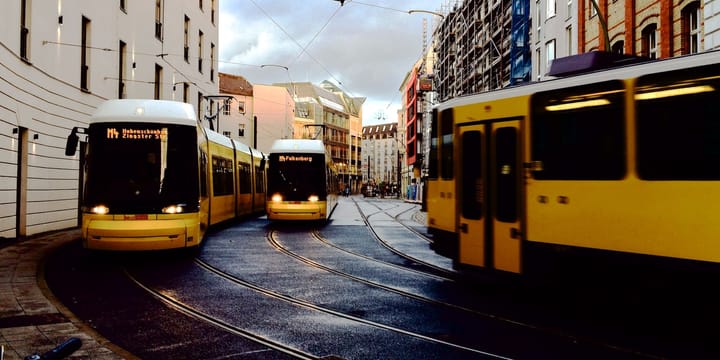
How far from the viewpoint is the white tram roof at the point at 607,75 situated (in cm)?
643

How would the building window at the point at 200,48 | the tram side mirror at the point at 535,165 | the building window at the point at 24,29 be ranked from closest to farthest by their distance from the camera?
the tram side mirror at the point at 535,165 < the building window at the point at 24,29 < the building window at the point at 200,48

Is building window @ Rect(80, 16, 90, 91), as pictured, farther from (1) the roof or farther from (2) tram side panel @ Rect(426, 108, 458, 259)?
(1) the roof

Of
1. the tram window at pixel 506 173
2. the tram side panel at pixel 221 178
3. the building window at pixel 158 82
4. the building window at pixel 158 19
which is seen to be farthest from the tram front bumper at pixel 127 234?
the building window at pixel 158 19

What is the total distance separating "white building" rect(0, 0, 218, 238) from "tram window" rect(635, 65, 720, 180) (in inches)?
555

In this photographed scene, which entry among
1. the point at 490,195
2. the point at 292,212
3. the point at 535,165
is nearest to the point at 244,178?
the point at 292,212

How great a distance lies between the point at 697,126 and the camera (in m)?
6.39

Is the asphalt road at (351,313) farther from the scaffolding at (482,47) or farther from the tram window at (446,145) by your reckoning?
the scaffolding at (482,47)

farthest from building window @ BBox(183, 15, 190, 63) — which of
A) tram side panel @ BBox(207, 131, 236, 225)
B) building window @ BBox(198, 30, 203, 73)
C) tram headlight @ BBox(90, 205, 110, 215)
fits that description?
tram headlight @ BBox(90, 205, 110, 215)

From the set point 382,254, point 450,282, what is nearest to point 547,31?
point 382,254

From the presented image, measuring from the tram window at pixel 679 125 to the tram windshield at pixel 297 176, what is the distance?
14052mm

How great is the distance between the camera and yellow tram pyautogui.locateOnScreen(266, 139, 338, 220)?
780 inches

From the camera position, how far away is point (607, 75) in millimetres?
7352

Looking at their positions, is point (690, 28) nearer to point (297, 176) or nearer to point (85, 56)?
point (297, 176)

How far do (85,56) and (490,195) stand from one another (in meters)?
17.1
